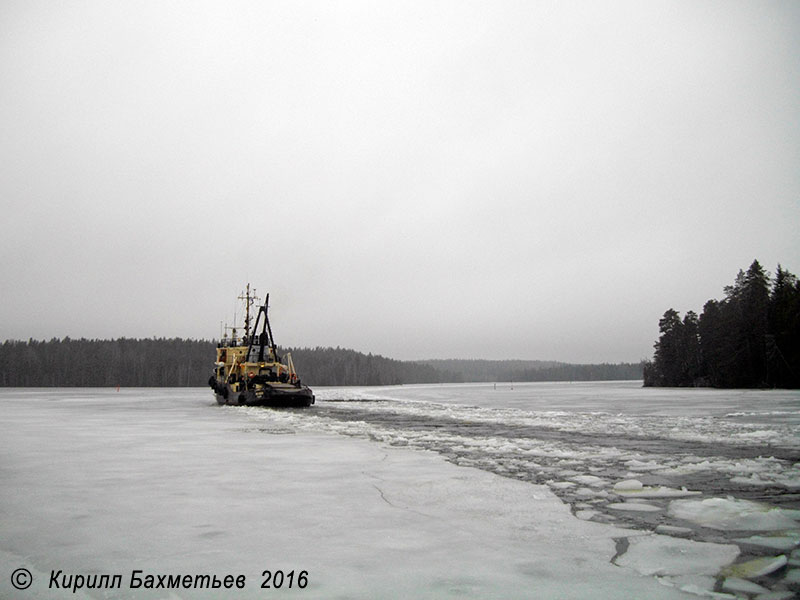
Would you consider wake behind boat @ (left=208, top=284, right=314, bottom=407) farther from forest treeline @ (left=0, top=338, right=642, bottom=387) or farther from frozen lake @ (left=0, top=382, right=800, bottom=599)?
forest treeline @ (left=0, top=338, right=642, bottom=387)

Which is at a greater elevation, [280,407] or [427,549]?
[427,549]

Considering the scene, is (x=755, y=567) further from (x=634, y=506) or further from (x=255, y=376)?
(x=255, y=376)

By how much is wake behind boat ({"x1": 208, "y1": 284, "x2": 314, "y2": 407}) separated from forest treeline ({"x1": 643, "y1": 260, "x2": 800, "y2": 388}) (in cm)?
4951

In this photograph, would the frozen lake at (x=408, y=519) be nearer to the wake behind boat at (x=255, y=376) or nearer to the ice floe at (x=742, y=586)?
the ice floe at (x=742, y=586)

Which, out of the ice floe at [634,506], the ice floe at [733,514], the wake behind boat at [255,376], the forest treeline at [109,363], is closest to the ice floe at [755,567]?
the ice floe at [733,514]

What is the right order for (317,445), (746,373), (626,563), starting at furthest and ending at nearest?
1. (746,373)
2. (317,445)
3. (626,563)

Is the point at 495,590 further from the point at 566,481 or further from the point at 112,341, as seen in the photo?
the point at 112,341

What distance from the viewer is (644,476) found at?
310 inches

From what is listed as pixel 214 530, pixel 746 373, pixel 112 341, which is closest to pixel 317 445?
pixel 214 530

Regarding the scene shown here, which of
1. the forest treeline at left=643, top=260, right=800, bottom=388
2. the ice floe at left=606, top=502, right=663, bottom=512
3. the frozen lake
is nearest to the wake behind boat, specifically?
the frozen lake

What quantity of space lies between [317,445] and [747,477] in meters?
8.33

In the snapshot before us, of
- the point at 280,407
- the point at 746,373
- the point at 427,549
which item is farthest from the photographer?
the point at 746,373

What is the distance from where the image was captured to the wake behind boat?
32750 mm

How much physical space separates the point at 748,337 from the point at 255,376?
176 ft
